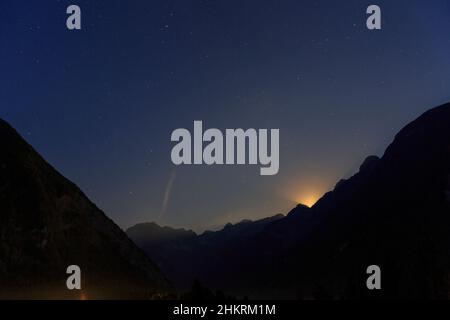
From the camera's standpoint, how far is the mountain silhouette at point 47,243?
157 metres

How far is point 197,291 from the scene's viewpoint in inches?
2884

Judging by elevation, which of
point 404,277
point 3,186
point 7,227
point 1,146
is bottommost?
point 404,277

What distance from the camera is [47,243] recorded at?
17262 cm

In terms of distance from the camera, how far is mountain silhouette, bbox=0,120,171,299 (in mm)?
156625
